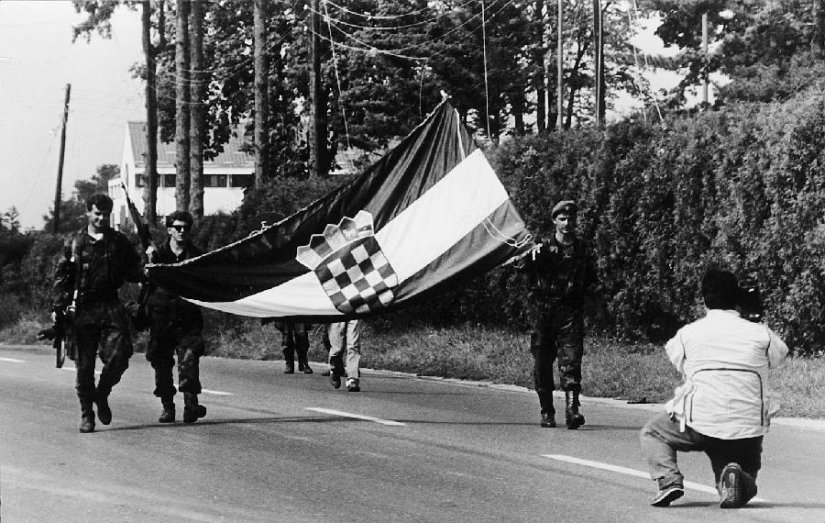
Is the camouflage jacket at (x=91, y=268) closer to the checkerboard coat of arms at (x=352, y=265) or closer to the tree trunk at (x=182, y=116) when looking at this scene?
the checkerboard coat of arms at (x=352, y=265)

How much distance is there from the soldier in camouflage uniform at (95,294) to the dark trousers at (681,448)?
5.07m

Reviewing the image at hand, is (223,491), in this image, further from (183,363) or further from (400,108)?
(400,108)

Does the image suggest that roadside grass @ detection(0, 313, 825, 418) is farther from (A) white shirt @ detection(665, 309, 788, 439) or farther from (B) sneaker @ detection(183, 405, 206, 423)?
(A) white shirt @ detection(665, 309, 788, 439)

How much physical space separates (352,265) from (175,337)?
1763 mm

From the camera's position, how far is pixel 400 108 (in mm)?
49562

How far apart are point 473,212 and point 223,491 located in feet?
12.7

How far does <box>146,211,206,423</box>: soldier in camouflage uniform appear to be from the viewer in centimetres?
1180

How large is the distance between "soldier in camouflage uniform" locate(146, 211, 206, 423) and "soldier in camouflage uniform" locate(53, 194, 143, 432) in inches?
21.5

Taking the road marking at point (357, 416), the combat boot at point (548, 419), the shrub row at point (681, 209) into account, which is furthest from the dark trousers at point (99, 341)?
the shrub row at point (681, 209)

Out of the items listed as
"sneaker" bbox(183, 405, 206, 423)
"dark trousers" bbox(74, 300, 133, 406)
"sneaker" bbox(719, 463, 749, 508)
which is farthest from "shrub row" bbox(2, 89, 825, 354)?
"sneaker" bbox(719, 463, 749, 508)

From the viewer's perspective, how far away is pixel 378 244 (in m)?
11.5

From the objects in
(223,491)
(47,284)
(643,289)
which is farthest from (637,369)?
(47,284)

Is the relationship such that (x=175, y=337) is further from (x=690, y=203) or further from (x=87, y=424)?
(x=690, y=203)

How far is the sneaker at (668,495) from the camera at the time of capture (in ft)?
25.6
